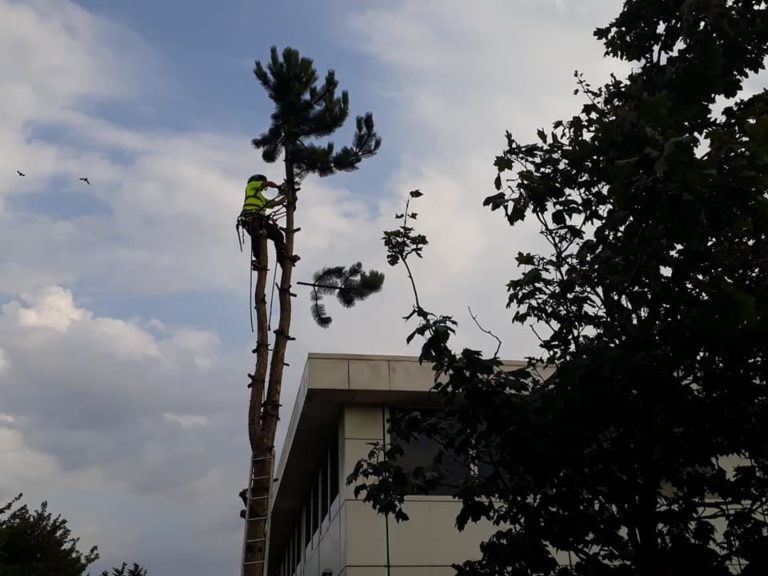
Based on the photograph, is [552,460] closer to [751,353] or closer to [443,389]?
[443,389]

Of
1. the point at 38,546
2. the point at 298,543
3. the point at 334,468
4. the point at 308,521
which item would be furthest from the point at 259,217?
the point at 38,546

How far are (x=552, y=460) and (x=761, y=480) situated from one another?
1.60m

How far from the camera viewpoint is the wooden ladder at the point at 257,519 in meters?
9.12

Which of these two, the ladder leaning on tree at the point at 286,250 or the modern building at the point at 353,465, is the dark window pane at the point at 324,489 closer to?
the modern building at the point at 353,465

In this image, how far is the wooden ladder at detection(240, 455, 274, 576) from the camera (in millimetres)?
9125

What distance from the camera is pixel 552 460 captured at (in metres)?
5.06

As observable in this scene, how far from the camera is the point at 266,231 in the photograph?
1129 cm

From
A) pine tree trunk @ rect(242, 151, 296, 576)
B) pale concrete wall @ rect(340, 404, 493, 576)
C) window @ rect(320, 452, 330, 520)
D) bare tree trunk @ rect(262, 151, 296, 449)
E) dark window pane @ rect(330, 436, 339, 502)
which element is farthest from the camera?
window @ rect(320, 452, 330, 520)

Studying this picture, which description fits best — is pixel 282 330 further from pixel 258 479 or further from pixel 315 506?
pixel 315 506

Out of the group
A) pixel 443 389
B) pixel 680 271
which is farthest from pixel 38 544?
pixel 680 271

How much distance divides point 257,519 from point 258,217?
4.16m

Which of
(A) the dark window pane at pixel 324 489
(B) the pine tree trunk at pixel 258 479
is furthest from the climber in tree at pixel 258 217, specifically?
(A) the dark window pane at pixel 324 489

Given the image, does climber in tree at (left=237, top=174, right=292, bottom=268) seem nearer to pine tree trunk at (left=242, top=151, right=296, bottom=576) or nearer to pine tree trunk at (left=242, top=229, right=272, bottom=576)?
pine tree trunk at (left=242, top=151, right=296, bottom=576)

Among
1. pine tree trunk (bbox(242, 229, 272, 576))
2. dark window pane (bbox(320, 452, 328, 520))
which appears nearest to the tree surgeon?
pine tree trunk (bbox(242, 229, 272, 576))
